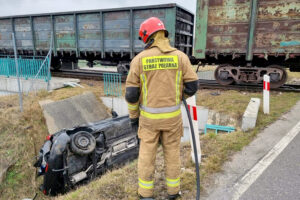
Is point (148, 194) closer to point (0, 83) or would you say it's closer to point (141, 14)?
point (141, 14)

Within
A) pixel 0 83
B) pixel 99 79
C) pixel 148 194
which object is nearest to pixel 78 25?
pixel 99 79

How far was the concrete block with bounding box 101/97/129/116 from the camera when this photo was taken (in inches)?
313

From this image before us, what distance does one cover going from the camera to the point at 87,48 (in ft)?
34.9

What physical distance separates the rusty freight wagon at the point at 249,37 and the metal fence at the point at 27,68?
21.4ft

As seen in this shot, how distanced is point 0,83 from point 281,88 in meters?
12.6

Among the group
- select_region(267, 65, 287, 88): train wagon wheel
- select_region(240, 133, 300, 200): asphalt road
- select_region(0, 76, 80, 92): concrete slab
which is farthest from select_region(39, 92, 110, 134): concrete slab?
select_region(267, 65, 287, 88): train wagon wheel

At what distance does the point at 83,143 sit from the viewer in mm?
4480

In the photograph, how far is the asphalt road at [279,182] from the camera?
2502mm

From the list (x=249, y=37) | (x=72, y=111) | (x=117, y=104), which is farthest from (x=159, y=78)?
(x=249, y=37)

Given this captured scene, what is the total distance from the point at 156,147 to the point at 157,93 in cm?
61

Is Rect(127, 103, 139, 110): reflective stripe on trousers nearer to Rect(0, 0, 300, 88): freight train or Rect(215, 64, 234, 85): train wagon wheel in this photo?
Rect(0, 0, 300, 88): freight train

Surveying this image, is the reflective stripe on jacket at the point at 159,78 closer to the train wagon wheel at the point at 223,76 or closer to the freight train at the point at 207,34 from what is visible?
the freight train at the point at 207,34

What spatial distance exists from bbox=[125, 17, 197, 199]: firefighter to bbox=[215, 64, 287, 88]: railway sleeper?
22.2 feet

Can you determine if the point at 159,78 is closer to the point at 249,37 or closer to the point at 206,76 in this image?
the point at 249,37
